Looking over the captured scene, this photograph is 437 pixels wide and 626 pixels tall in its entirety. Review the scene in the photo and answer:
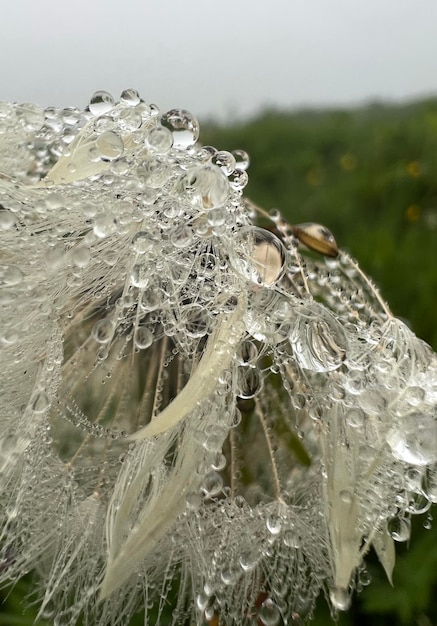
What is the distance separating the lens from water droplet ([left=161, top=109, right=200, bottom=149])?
636mm

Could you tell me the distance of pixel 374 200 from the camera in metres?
2.71

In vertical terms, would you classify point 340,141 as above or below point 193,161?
below

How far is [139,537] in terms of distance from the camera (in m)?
0.61

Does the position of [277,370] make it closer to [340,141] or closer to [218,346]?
[218,346]

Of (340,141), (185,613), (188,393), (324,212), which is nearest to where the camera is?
(188,393)

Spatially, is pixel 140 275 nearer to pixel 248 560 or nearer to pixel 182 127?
pixel 182 127

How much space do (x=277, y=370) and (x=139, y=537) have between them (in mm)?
214

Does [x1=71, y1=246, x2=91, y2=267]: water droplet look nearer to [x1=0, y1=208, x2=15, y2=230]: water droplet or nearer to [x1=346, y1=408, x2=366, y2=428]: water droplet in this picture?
[x1=0, y1=208, x2=15, y2=230]: water droplet

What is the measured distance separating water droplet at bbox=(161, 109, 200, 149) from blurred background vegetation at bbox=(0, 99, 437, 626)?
53cm

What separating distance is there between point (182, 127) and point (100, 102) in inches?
4.4

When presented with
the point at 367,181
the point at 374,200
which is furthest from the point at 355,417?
the point at 367,181

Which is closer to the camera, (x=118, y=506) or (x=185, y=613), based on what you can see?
(x=118, y=506)

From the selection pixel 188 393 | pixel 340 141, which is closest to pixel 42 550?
pixel 188 393

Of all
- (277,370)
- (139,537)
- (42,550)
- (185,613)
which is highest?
(277,370)
